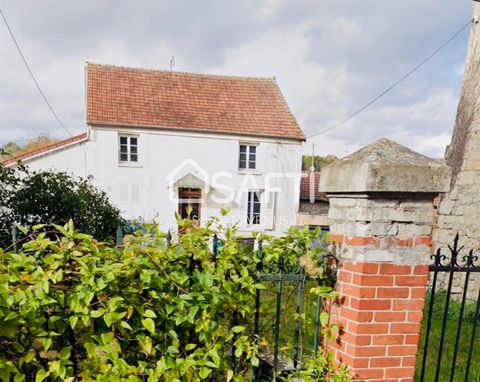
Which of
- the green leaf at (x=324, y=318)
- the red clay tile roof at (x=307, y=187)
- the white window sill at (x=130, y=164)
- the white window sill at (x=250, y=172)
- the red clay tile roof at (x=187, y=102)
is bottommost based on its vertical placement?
the red clay tile roof at (x=307, y=187)

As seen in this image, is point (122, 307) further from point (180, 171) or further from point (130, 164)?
point (130, 164)

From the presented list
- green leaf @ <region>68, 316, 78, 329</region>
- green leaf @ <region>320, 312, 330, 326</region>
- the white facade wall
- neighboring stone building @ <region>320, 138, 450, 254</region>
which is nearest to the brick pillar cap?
neighboring stone building @ <region>320, 138, 450, 254</region>

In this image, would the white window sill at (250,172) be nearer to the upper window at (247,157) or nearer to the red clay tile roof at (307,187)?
the upper window at (247,157)

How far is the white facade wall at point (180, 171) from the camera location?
12.3 meters

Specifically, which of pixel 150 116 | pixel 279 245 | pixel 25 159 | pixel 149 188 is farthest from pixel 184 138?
pixel 279 245

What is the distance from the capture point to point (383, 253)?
1782mm

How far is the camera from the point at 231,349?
1.89m

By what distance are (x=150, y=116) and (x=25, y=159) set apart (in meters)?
5.00

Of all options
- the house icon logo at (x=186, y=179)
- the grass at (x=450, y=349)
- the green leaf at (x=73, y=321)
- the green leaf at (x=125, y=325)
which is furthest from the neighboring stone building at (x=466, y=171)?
the house icon logo at (x=186, y=179)

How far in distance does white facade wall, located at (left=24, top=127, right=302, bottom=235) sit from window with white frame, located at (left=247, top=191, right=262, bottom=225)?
0.21 metres

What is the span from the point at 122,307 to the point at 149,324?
0.51 ft

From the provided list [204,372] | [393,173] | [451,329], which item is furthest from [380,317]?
[451,329]

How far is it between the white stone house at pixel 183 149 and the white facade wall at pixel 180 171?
40 millimetres

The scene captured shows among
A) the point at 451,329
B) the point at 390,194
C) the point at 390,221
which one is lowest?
the point at 451,329
